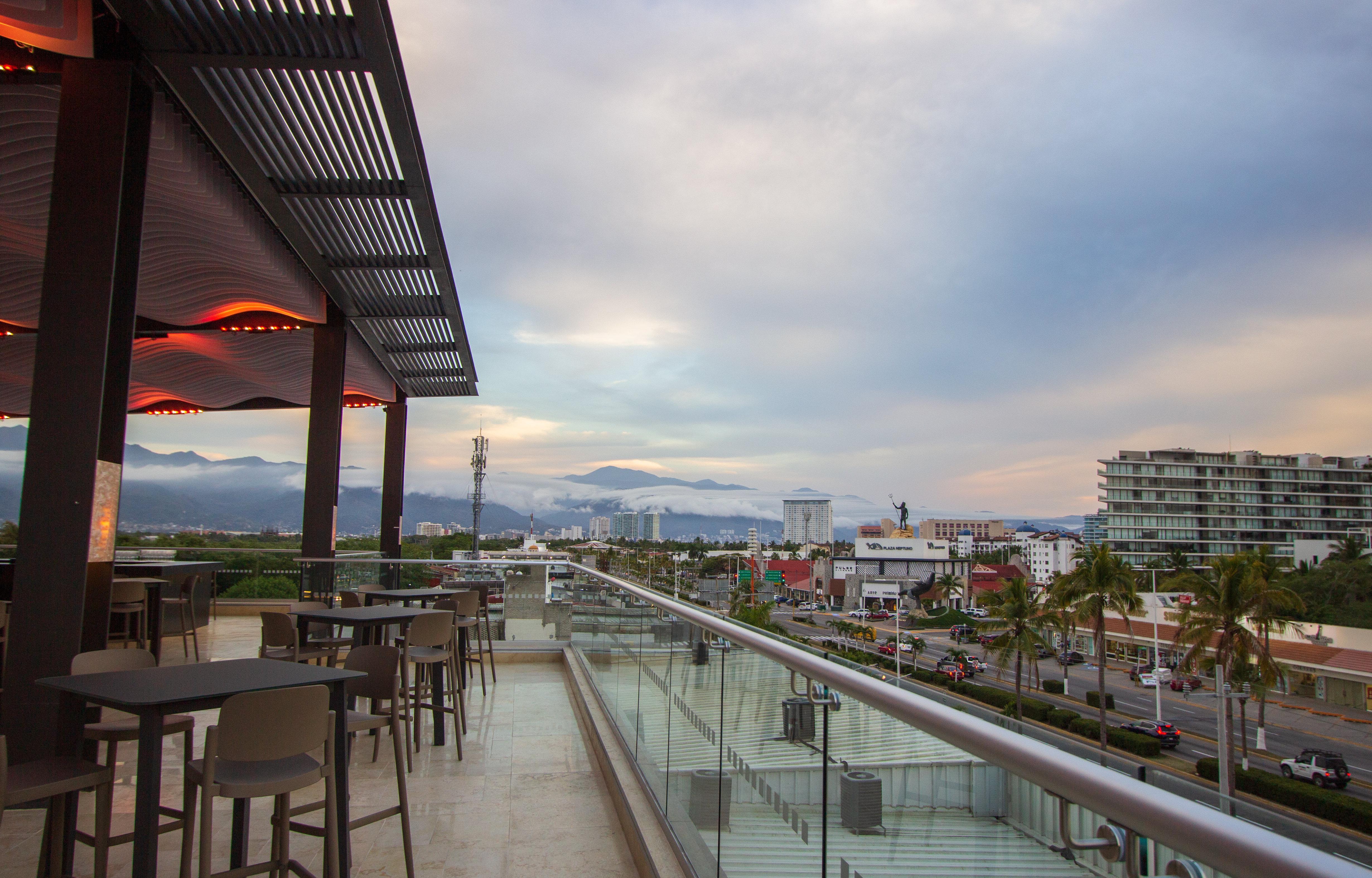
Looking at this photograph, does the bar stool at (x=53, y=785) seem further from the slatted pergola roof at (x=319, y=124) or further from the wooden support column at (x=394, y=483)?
the wooden support column at (x=394, y=483)

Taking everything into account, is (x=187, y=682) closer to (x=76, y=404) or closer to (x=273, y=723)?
(x=273, y=723)

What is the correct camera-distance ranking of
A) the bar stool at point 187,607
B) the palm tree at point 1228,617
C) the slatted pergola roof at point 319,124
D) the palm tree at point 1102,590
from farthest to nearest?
the palm tree at point 1102,590 → the palm tree at point 1228,617 → the bar stool at point 187,607 → the slatted pergola roof at point 319,124

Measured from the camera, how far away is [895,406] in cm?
14275

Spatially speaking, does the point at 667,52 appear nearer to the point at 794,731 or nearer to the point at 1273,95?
the point at 794,731

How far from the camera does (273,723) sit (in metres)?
2.64

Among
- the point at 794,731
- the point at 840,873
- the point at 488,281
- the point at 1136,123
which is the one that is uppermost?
the point at 1136,123

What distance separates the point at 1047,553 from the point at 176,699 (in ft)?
454

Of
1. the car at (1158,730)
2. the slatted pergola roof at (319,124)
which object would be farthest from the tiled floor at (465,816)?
the car at (1158,730)

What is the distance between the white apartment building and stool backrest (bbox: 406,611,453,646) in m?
125

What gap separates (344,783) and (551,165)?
72.7 ft

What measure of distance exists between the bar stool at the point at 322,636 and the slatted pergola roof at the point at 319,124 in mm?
4380

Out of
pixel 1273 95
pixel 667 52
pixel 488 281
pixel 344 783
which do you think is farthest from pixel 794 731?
pixel 1273 95

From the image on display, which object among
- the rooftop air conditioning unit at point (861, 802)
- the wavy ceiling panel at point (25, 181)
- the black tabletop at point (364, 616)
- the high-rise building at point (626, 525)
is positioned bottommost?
the high-rise building at point (626, 525)

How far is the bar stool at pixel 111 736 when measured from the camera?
2836mm
